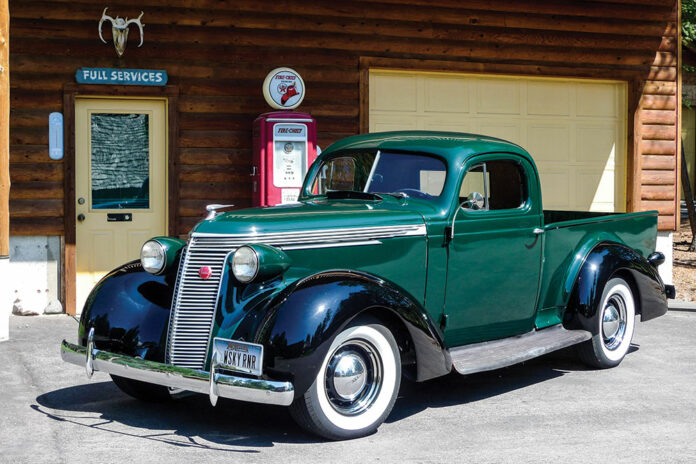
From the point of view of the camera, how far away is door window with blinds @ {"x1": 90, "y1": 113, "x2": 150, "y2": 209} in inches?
372

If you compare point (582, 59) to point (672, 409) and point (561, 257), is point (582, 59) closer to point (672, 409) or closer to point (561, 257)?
point (561, 257)

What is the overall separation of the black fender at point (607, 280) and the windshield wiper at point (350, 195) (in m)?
1.79

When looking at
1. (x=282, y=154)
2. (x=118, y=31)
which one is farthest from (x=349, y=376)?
(x=118, y=31)

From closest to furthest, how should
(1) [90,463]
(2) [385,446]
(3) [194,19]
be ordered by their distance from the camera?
(1) [90,463]
(2) [385,446]
(3) [194,19]

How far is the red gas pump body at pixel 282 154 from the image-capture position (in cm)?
925

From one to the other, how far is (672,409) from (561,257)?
1.39 m

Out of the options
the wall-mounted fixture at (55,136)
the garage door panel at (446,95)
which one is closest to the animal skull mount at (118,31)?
the wall-mounted fixture at (55,136)

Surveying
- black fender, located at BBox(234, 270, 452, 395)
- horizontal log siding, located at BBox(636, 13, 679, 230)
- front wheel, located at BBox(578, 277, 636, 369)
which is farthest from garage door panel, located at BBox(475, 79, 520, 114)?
black fender, located at BBox(234, 270, 452, 395)

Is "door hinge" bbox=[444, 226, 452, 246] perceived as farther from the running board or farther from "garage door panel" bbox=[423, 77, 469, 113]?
"garage door panel" bbox=[423, 77, 469, 113]

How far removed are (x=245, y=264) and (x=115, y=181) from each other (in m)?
5.15

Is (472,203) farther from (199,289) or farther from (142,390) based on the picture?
(142,390)

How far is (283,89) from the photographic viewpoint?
9688 millimetres

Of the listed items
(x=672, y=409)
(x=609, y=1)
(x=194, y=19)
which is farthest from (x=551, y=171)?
(x=672, y=409)

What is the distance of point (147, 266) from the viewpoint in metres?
5.42
